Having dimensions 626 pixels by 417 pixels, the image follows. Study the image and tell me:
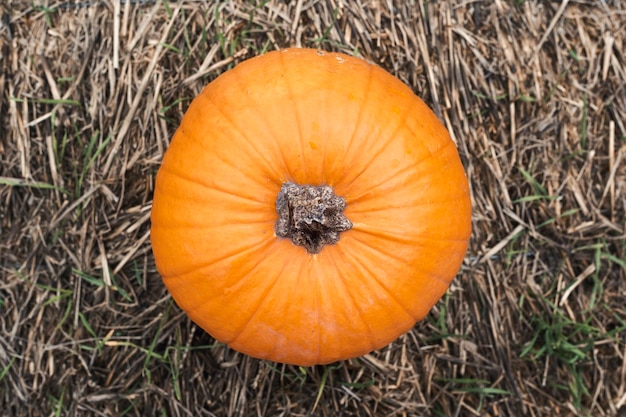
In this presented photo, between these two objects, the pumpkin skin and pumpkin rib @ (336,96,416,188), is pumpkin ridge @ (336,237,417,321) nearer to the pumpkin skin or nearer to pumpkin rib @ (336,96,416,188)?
the pumpkin skin

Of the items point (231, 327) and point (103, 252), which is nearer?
point (231, 327)

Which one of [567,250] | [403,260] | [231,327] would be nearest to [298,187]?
[403,260]

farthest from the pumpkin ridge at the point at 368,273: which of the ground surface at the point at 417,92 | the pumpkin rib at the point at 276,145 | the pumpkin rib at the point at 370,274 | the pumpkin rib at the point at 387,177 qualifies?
the ground surface at the point at 417,92

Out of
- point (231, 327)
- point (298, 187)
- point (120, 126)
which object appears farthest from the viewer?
point (120, 126)

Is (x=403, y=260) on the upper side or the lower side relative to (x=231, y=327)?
upper

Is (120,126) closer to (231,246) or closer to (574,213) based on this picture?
(231,246)

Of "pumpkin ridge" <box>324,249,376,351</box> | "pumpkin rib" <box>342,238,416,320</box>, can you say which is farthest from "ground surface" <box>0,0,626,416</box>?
"pumpkin rib" <box>342,238,416,320</box>
